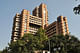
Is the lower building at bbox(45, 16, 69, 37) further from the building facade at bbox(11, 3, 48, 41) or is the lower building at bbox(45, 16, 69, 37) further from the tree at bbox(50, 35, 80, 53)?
the tree at bbox(50, 35, 80, 53)

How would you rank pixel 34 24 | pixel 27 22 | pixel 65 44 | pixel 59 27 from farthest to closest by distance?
pixel 34 24
pixel 27 22
pixel 59 27
pixel 65 44

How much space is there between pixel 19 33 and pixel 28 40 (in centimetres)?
5543

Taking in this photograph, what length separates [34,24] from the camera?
107812 millimetres

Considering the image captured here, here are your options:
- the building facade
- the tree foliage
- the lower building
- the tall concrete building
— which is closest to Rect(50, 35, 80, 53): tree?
the tree foliage

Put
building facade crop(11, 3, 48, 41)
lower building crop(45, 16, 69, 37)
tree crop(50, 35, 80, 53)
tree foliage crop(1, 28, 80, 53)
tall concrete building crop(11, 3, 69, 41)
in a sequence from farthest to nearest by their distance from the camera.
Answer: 1. building facade crop(11, 3, 48, 41)
2. tall concrete building crop(11, 3, 69, 41)
3. lower building crop(45, 16, 69, 37)
4. tree foliage crop(1, 28, 80, 53)
5. tree crop(50, 35, 80, 53)

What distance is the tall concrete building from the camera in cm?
9143

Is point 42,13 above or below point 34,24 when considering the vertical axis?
above

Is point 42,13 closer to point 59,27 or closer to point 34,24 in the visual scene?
point 34,24

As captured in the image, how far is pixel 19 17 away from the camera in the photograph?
10231cm

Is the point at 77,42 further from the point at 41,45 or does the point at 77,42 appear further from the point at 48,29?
the point at 48,29

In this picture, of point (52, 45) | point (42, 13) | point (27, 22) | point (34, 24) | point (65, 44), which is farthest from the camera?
point (42, 13)

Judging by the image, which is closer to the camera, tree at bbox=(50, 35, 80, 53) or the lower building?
tree at bbox=(50, 35, 80, 53)

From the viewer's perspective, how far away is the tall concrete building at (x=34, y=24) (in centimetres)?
9143

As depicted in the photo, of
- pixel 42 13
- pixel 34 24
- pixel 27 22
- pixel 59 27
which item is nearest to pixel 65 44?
pixel 59 27
